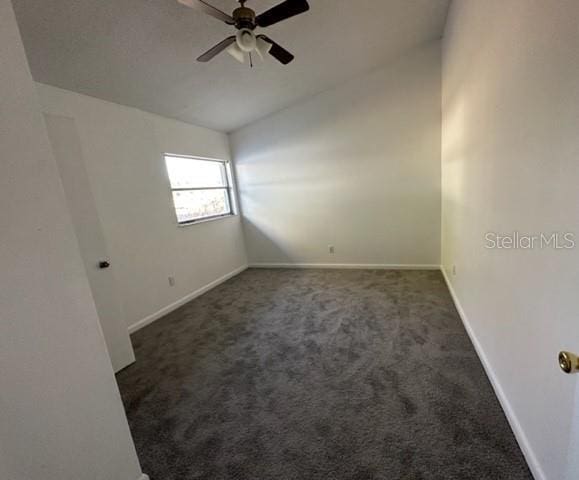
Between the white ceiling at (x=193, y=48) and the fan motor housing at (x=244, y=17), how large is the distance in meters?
0.41

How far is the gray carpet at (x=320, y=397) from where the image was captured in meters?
1.36

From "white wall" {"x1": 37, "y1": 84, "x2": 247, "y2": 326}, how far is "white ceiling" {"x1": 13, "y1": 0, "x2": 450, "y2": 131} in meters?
0.17

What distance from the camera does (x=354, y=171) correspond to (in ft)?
13.9

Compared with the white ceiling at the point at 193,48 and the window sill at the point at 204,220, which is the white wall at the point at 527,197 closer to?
the white ceiling at the point at 193,48

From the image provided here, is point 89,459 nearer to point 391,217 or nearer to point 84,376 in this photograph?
point 84,376

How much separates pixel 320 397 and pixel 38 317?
1575 millimetres

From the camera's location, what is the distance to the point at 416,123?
3.83 m

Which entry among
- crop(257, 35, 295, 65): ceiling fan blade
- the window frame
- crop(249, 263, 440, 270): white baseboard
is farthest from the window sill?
crop(257, 35, 295, 65): ceiling fan blade

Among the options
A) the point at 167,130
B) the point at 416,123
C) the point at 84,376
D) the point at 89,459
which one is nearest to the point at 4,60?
the point at 84,376

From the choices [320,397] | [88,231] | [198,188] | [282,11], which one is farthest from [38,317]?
[198,188]

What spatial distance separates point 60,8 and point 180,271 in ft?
8.98

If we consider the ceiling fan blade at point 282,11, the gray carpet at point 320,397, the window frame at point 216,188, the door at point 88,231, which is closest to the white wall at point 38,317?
the gray carpet at point 320,397

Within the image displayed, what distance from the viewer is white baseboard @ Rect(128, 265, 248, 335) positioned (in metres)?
3.07

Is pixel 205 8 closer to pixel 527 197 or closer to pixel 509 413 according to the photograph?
pixel 527 197
